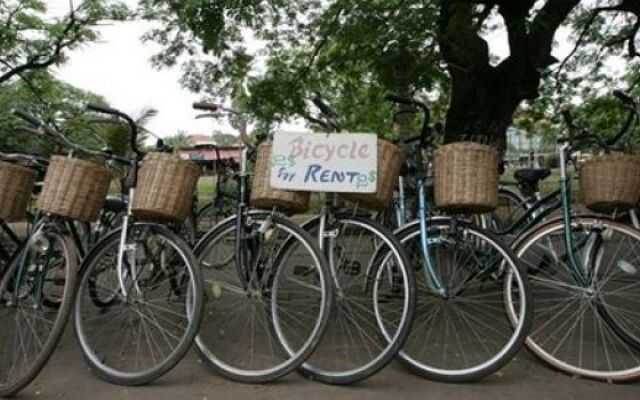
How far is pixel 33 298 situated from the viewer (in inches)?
127

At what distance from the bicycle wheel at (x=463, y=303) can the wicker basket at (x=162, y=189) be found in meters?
1.16

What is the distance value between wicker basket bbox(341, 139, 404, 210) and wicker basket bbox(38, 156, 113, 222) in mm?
1306

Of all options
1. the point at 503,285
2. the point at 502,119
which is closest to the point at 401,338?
the point at 503,285

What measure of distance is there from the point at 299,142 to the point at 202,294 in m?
0.88

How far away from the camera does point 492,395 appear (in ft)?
9.23

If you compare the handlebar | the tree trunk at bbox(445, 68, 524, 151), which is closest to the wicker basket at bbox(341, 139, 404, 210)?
the handlebar

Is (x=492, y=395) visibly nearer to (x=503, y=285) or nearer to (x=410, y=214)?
(x=503, y=285)

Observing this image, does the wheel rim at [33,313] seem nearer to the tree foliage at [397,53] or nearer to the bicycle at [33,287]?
the bicycle at [33,287]

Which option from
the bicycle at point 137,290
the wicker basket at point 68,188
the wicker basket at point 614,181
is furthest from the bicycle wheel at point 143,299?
the wicker basket at point 614,181

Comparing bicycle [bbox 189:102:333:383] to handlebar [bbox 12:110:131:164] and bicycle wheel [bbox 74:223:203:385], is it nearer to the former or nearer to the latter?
bicycle wheel [bbox 74:223:203:385]

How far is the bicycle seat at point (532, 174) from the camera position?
406 cm

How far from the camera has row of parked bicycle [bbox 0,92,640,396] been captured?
9.93 ft

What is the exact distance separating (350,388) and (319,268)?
565 mm

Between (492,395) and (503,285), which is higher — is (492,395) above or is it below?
below
